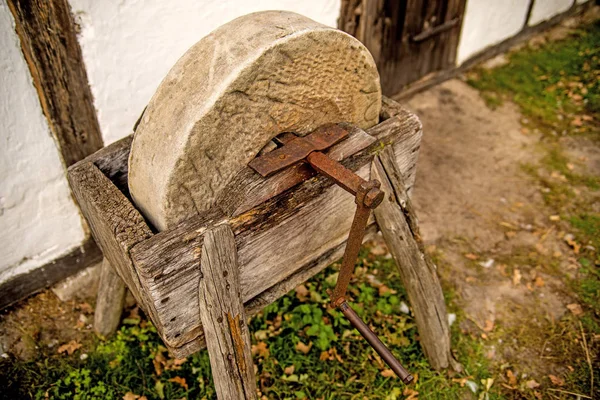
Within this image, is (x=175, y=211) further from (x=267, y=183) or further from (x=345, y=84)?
(x=345, y=84)

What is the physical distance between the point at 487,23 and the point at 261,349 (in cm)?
437

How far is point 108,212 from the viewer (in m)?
1.87

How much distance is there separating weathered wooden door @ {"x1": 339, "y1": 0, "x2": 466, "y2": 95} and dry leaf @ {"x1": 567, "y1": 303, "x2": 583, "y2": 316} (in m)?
2.55

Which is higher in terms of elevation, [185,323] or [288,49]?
[288,49]

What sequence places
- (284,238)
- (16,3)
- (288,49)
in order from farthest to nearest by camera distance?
(16,3), (284,238), (288,49)

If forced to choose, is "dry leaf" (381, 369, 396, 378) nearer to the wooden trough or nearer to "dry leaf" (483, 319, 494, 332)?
the wooden trough

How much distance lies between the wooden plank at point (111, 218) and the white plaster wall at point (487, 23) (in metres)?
4.28

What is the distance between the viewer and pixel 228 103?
5.58 ft

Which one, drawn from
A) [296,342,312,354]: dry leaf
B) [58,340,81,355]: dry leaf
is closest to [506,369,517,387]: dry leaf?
[296,342,312,354]: dry leaf

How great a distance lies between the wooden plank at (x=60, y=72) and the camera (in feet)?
7.80

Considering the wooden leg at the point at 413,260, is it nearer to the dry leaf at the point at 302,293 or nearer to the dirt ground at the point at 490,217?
the dirt ground at the point at 490,217

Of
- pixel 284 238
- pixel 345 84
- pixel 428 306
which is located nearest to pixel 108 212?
pixel 284 238

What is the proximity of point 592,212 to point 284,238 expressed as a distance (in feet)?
10.2

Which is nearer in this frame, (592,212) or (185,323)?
(185,323)
